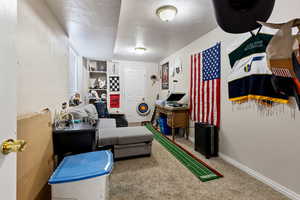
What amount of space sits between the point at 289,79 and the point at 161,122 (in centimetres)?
333

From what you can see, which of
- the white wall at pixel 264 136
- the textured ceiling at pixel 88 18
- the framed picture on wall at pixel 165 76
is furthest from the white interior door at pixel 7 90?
the framed picture on wall at pixel 165 76

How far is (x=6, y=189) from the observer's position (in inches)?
23.3

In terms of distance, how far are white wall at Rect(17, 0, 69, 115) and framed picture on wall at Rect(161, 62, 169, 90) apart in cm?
327

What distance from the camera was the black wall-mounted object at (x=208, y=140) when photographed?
2.45 m

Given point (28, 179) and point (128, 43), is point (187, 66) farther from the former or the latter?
point (28, 179)

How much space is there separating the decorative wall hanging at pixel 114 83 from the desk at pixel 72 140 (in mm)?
3402

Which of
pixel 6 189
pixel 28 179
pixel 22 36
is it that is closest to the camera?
pixel 6 189

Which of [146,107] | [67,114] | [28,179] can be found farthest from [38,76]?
[146,107]

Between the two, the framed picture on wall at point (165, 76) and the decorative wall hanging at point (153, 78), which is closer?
the framed picture on wall at point (165, 76)

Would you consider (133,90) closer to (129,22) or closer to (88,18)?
(129,22)

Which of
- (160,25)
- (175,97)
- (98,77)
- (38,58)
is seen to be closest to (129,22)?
(160,25)

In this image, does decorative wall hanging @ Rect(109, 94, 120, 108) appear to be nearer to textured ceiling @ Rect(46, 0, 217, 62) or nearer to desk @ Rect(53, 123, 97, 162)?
textured ceiling @ Rect(46, 0, 217, 62)

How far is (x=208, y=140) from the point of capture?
2.45 meters

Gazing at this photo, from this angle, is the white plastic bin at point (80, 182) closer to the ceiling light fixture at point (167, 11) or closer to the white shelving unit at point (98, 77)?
the ceiling light fixture at point (167, 11)
